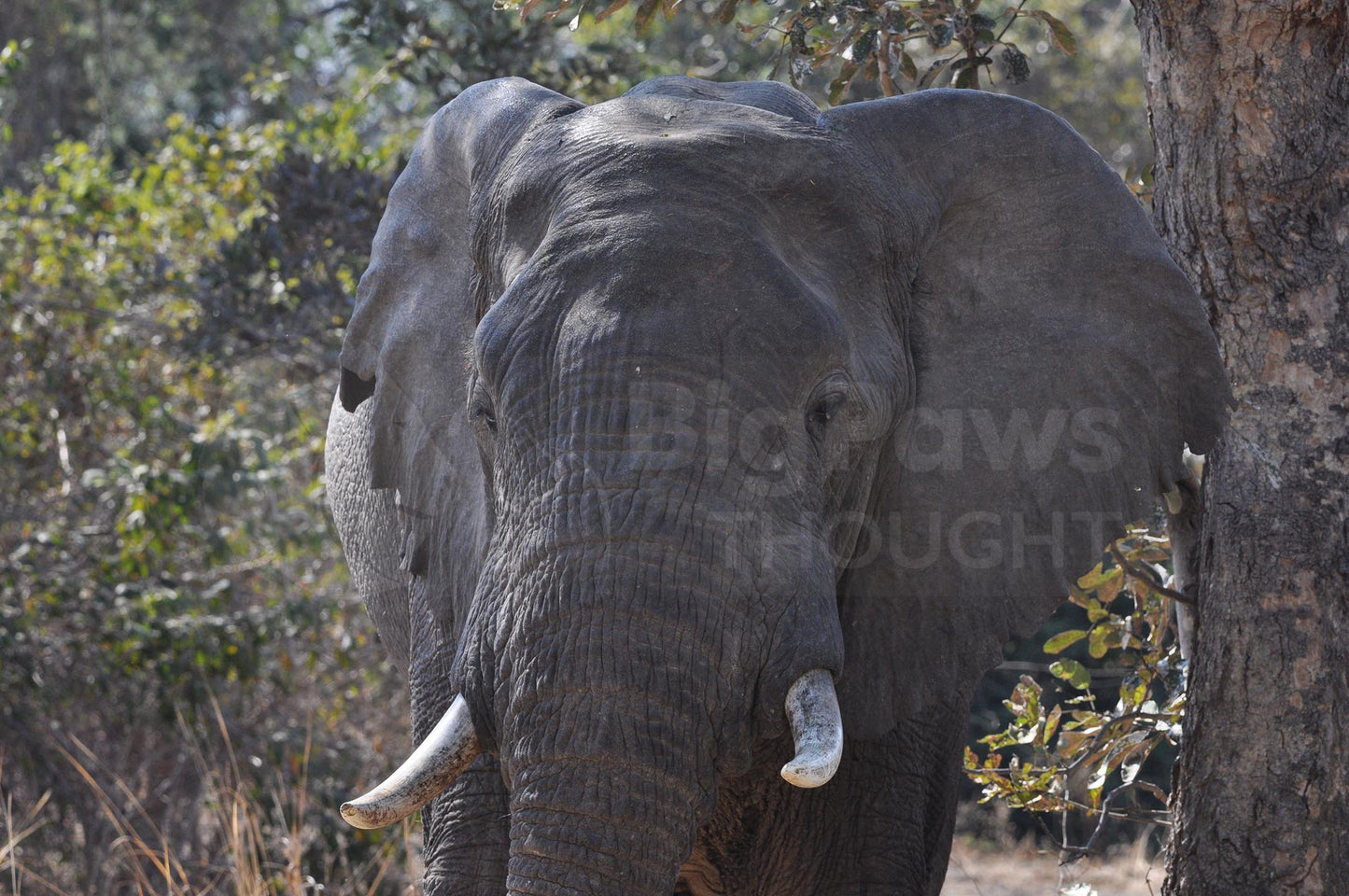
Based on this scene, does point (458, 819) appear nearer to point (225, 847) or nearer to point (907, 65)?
point (907, 65)

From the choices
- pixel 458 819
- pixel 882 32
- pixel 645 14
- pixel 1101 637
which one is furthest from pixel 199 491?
pixel 1101 637

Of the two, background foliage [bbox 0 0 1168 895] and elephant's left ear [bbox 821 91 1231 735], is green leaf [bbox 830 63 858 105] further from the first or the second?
background foliage [bbox 0 0 1168 895]

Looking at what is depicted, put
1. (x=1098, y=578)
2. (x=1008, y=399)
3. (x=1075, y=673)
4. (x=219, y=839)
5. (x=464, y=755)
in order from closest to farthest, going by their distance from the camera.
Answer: (x=464, y=755) → (x=1008, y=399) → (x=1075, y=673) → (x=1098, y=578) → (x=219, y=839)

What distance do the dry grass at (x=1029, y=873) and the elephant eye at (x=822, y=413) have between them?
200 inches

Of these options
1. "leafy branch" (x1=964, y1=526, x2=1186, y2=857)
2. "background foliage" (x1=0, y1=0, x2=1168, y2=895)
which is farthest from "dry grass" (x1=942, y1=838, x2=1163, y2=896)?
"leafy branch" (x1=964, y1=526, x2=1186, y2=857)

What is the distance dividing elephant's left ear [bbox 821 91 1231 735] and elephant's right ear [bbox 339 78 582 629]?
0.79m

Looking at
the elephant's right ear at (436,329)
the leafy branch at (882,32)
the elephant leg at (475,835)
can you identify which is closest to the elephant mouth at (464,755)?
the elephant's right ear at (436,329)

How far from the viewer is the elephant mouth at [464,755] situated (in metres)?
2.57

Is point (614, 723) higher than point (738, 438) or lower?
lower

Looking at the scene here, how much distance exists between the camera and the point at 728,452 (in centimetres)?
280

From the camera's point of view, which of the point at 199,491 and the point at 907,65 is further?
the point at 199,491

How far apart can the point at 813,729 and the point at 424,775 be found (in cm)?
72

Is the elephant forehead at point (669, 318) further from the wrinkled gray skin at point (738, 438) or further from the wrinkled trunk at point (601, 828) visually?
the wrinkled trunk at point (601, 828)

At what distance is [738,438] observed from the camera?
9.23 feet
